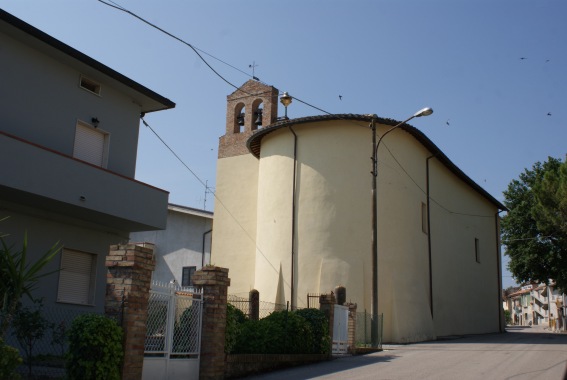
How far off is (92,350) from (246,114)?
2398 centimetres

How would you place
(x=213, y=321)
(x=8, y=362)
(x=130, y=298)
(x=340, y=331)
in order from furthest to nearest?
1. (x=340, y=331)
2. (x=213, y=321)
3. (x=130, y=298)
4. (x=8, y=362)

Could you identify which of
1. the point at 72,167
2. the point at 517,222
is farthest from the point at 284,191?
the point at 517,222

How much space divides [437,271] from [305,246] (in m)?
7.37

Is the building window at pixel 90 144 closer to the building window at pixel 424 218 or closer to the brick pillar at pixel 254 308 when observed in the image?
the brick pillar at pixel 254 308

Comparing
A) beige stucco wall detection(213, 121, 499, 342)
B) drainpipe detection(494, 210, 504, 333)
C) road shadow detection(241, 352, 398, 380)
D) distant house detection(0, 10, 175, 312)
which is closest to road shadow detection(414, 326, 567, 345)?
beige stucco wall detection(213, 121, 499, 342)

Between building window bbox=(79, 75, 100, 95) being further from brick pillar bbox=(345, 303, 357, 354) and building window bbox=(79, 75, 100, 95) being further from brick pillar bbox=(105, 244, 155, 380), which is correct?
brick pillar bbox=(345, 303, 357, 354)

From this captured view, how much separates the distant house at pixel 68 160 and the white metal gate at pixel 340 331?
19.0 feet

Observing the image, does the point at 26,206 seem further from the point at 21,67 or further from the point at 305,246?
the point at 305,246

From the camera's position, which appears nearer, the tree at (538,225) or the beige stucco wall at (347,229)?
the beige stucco wall at (347,229)

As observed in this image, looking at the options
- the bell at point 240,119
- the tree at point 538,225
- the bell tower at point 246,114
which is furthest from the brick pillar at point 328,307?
the tree at point 538,225

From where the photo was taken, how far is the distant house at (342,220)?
24891 mm

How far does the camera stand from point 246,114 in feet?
105

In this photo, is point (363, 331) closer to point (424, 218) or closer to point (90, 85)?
point (424, 218)

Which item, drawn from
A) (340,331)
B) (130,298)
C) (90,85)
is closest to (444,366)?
(340,331)
